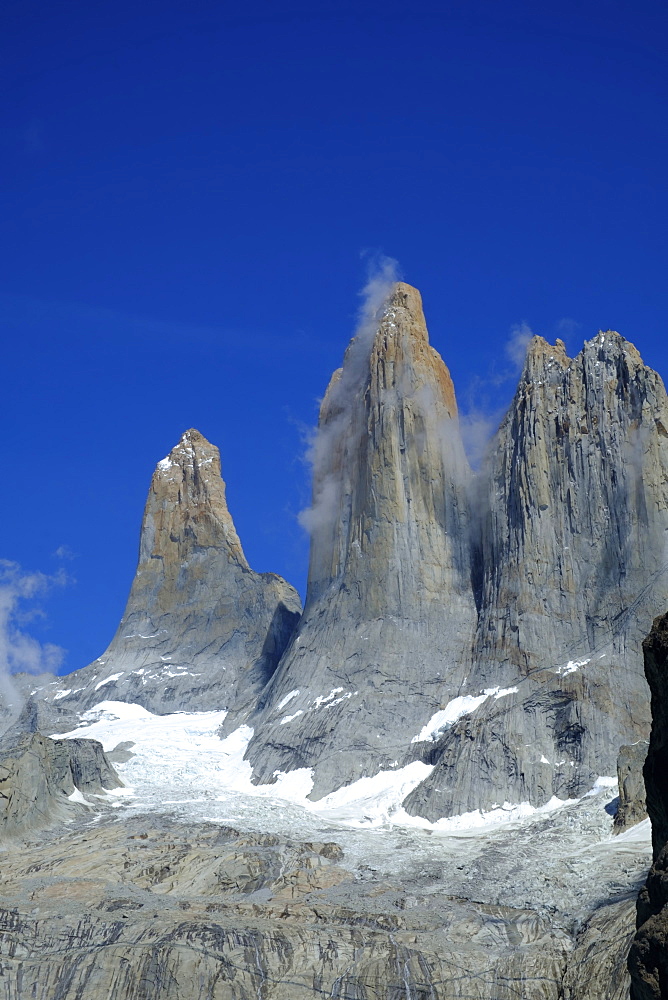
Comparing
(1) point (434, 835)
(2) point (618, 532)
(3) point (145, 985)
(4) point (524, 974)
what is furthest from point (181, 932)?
(2) point (618, 532)

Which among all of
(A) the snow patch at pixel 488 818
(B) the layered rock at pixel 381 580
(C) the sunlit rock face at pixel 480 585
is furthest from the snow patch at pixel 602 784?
(B) the layered rock at pixel 381 580

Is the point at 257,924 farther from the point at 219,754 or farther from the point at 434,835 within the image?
the point at 219,754

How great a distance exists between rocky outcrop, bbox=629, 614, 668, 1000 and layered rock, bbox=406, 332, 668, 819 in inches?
1778

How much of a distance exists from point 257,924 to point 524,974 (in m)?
11.9

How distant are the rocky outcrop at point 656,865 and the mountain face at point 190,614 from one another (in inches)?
3220

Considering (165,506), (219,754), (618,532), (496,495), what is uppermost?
(165,506)

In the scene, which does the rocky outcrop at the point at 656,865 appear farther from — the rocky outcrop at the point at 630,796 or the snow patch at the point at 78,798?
the snow patch at the point at 78,798

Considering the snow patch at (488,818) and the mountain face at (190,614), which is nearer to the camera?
the snow patch at (488,818)

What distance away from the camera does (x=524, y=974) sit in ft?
142

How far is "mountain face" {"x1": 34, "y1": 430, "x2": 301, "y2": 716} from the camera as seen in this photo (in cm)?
10919

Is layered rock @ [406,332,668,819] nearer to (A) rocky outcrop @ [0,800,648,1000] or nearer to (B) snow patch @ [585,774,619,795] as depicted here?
(B) snow patch @ [585,774,619,795]

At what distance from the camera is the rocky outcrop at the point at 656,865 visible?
19734mm

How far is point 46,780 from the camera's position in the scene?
71.2 meters

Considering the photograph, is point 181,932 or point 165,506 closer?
point 181,932
